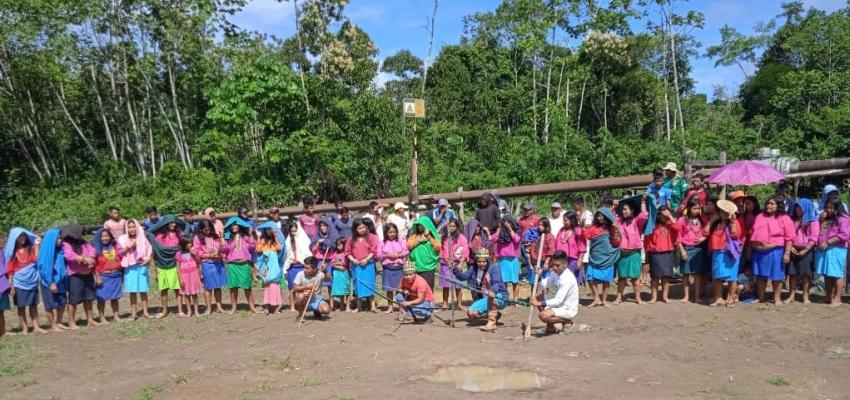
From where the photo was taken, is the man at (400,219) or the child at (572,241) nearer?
the child at (572,241)

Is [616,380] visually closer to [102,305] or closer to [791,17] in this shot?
[102,305]

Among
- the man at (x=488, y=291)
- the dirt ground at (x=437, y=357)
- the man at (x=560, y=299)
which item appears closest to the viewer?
the dirt ground at (x=437, y=357)

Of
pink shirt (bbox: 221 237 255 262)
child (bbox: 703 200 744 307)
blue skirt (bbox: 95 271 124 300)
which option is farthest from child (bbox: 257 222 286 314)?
child (bbox: 703 200 744 307)

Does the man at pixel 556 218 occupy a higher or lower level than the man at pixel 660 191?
lower

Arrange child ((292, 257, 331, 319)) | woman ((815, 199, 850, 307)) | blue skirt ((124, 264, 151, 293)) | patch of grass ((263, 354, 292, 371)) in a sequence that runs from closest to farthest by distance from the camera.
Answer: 1. patch of grass ((263, 354, 292, 371))
2. woman ((815, 199, 850, 307))
3. child ((292, 257, 331, 319))
4. blue skirt ((124, 264, 151, 293))

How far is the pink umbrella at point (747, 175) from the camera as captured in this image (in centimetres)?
924

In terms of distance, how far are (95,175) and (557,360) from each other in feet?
86.4

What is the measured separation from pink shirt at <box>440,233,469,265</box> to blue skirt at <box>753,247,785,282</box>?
4.03m

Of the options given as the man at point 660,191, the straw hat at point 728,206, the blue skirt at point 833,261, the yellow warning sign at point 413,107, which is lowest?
the blue skirt at point 833,261

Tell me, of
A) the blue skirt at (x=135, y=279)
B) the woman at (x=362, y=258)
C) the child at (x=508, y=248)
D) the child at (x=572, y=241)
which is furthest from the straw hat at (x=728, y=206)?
the blue skirt at (x=135, y=279)

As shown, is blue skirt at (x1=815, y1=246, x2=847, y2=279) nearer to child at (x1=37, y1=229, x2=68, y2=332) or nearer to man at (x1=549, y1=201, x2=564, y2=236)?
man at (x1=549, y1=201, x2=564, y2=236)

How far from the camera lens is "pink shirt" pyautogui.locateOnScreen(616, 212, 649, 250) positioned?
962 cm

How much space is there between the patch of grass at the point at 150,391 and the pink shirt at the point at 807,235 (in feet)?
26.9

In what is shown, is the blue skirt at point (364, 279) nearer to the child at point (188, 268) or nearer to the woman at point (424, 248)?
the woman at point (424, 248)
